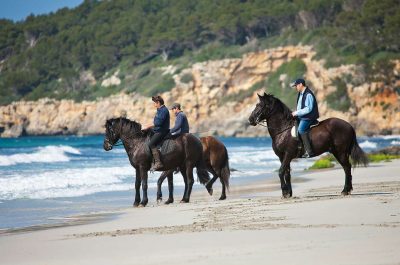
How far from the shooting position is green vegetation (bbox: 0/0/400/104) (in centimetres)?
8844

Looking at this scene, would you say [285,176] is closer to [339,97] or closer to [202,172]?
[202,172]

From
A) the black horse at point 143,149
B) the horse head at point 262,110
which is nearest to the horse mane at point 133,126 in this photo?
the black horse at point 143,149

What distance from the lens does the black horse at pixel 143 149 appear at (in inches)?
668

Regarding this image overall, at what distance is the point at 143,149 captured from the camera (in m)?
17.0

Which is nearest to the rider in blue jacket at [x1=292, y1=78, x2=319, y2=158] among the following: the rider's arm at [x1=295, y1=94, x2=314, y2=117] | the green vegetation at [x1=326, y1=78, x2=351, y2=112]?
the rider's arm at [x1=295, y1=94, x2=314, y2=117]

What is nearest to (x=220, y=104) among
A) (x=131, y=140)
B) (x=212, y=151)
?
(x=212, y=151)

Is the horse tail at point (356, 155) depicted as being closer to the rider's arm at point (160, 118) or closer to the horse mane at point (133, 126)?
the rider's arm at point (160, 118)

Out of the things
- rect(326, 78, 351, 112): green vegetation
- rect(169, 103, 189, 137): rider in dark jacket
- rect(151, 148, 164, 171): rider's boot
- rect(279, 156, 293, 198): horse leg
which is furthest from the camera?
rect(326, 78, 351, 112): green vegetation

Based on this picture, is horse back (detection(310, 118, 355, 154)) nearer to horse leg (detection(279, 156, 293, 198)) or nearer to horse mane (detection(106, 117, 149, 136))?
horse leg (detection(279, 156, 293, 198))

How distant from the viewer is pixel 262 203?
1476cm

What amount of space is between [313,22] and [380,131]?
99.9 ft

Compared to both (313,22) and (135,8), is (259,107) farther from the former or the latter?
(135,8)

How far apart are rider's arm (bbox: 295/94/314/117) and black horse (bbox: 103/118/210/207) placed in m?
2.63

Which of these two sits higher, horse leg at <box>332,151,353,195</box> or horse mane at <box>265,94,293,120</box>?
horse mane at <box>265,94,293,120</box>
